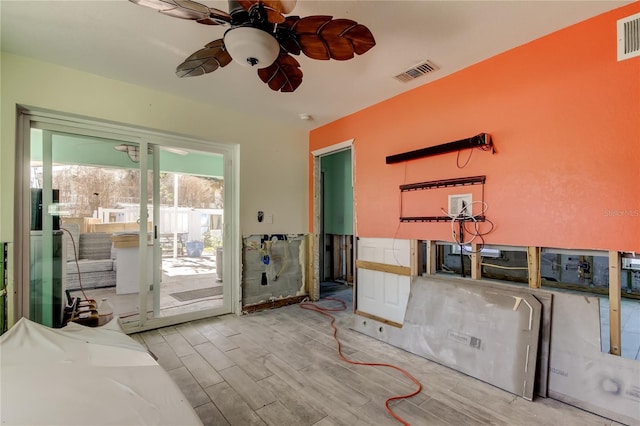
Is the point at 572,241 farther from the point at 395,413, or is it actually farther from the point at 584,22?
the point at 395,413

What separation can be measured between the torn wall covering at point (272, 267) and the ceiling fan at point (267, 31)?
8.71ft

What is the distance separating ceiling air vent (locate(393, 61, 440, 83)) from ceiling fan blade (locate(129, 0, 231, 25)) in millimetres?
1847

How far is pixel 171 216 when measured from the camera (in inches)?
140

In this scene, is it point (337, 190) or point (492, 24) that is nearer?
point (492, 24)

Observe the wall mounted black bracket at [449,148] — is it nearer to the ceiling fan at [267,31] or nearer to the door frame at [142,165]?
the ceiling fan at [267,31]

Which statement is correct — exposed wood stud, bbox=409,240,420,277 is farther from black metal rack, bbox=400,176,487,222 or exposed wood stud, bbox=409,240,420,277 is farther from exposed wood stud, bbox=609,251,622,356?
exposed wood stud, bbox=609,251,622,356

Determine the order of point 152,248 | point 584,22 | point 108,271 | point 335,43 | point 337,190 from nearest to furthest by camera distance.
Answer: point 335,43 < point 584,22 < point 108,271 < point 152,248 < point 337,190

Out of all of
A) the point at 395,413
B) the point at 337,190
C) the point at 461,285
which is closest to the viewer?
the point at 395,413

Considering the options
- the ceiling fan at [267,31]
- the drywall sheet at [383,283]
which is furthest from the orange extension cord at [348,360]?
the ceiling fan at [267,31]

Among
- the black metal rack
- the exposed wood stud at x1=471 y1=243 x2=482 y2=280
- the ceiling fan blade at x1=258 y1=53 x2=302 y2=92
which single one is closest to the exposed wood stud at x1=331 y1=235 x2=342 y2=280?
the black metal rack

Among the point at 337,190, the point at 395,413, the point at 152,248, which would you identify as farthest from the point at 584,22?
the point at 152,248

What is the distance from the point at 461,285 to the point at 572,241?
2.96ft

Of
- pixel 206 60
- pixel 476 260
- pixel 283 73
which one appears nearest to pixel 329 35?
pixel 283 73

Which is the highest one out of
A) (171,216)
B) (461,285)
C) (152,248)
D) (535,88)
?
(535,88)
